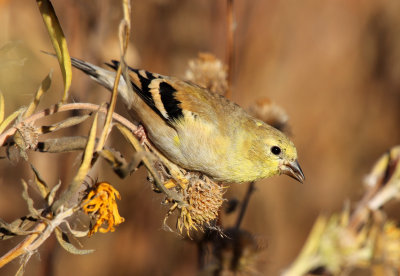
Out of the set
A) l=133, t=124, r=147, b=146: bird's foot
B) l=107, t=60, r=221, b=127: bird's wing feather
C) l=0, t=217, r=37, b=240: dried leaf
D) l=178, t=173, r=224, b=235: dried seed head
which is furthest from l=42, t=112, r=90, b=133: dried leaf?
l=107, t=60, r=221, b=127: bird's wing feather

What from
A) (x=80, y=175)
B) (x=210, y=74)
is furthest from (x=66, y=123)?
(x=210, y=74)

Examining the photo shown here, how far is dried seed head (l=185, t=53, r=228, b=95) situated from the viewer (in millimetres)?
2617

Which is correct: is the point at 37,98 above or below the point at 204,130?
below

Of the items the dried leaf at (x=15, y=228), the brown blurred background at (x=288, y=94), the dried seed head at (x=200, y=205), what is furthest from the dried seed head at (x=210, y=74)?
the dried leaf at (x=15, y=228)

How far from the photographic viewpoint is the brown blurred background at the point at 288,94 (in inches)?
171

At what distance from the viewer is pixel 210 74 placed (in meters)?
2.64

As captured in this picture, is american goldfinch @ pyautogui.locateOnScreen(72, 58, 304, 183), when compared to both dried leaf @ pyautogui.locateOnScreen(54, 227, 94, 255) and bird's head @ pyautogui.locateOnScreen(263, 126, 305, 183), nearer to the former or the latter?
bird's head @ pyautogui.locateOnScreen(263, 126, 305, 183)

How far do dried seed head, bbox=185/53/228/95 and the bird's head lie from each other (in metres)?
0.52

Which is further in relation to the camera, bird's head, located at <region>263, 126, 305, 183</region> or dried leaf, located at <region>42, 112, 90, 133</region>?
bird's head, located at <region>263, 126, 305, 183</region>

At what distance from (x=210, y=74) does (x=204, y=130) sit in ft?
1.73

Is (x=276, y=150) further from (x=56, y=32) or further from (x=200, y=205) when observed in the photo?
(x=56, y=32)

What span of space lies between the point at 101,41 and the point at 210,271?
1.72 metres

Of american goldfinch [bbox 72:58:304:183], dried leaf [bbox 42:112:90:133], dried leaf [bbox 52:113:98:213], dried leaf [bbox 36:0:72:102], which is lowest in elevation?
dried leaf [bbox 52:113:98:213]

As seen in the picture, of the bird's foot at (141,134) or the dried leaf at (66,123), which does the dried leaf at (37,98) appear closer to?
the dried leaf at (66,123)
